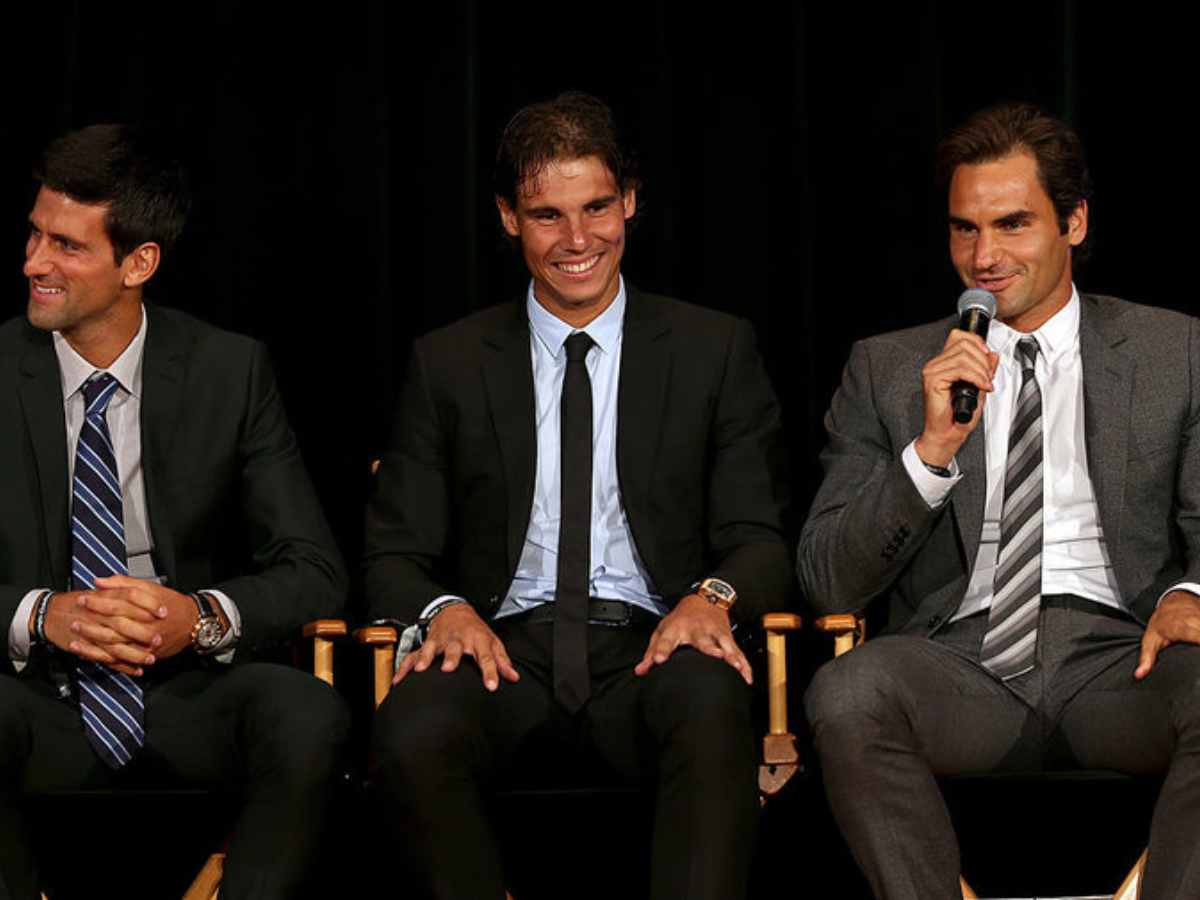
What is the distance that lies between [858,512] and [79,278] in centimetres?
145

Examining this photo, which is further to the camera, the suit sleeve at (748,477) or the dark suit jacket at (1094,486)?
the suit sleeve at (748,477)

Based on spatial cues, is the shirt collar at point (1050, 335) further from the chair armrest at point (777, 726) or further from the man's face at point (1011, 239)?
the chair armrest at point (777, 726)

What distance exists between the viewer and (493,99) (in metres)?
4.28

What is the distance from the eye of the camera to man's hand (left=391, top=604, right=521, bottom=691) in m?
3.32

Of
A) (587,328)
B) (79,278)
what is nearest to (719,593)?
(587,328)

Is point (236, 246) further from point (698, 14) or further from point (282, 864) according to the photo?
point (282, 864)

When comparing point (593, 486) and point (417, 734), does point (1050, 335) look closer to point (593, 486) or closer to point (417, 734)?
point (593, 486)

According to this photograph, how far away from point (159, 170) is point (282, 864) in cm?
134

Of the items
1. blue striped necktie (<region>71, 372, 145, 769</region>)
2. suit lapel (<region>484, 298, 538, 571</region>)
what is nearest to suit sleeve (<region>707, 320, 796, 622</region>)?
suit lapel (<region>484, 298, 538, 571</region>)

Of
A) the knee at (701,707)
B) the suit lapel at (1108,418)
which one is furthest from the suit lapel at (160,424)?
the suit lapel at (1108,418)

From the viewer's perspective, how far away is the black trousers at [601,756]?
3.00m

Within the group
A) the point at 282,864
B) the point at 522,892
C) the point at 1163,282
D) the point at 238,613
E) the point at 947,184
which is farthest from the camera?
the point at 1163,282

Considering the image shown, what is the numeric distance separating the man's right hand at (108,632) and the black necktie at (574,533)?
2.30ft

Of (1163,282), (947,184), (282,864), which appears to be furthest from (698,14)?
(282,864)
